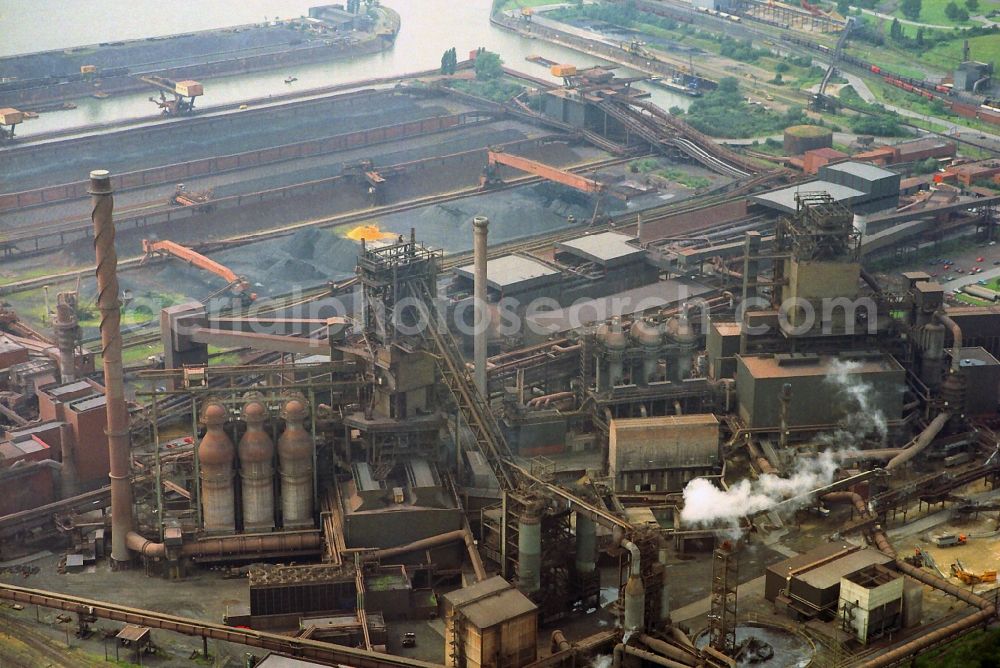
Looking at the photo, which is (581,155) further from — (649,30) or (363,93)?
(649,30)

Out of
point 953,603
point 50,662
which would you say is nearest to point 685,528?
point 953,603

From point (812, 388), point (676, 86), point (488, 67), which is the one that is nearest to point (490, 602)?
point (812, 388)

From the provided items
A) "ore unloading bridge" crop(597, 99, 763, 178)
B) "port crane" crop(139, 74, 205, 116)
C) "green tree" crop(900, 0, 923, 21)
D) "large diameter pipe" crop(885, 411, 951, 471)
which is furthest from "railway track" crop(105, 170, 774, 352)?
"green tree" crop(900, 0, 923, 21)

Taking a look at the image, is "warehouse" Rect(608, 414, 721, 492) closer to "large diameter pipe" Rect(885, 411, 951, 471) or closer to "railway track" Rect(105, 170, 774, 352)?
"large diameter pipe" Rect(885, 411, 951, 471)

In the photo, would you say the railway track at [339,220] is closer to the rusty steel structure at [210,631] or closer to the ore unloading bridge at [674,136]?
the ore unloading bridge at [674,136]

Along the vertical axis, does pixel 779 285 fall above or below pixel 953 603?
above

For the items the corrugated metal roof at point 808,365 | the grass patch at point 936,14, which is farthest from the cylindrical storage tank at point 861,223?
the grass patch at point 936,14
